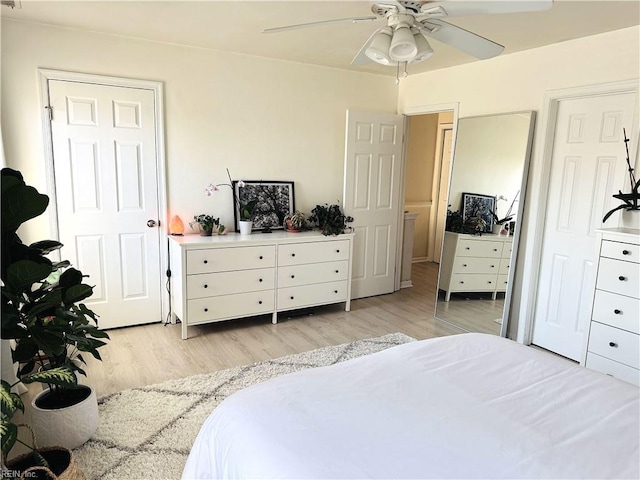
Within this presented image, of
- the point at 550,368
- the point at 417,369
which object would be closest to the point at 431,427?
the point at 417,369

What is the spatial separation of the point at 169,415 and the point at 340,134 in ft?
10.4

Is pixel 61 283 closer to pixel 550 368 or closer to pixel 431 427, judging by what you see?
pixel 431 427

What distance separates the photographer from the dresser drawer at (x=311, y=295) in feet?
13.4

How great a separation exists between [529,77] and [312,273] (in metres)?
2.49

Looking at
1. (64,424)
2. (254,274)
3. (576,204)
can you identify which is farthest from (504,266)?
(64,424)

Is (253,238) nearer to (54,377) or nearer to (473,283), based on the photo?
→ (473,283)

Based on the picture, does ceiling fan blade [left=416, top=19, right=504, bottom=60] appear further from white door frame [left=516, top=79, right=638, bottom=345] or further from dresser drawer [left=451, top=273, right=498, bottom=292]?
dresser drawer [left=451, top=273, right=498, bottom=292]

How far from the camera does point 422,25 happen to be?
6.64 ft

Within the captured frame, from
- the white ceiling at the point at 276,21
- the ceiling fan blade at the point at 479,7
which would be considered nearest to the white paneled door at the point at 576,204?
the white ceiling at the point at 276,21

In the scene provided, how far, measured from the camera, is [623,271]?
272 cm

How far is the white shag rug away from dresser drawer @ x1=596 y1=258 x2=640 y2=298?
1.80 m

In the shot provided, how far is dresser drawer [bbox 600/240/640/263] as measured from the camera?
8.72 ft

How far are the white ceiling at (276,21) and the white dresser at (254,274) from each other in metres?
1.61

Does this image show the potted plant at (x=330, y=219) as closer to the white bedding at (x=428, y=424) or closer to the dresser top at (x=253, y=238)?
the dresser top at (x=253, y=238)
